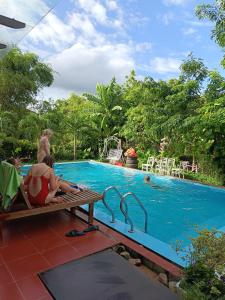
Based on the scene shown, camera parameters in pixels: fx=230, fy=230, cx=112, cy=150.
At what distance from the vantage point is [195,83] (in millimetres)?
10109

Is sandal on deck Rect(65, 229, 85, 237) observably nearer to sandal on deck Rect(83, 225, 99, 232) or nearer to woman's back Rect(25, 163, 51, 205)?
sandal on deck Rect(83, 225, 99, 232)

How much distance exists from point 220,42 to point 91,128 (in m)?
10.3

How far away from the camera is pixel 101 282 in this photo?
2596 mm

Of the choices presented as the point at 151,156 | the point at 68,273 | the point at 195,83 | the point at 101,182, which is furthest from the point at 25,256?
the point at 151,156

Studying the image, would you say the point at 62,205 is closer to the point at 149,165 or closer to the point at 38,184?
the point at 38,184

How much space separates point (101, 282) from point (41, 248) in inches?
45.8

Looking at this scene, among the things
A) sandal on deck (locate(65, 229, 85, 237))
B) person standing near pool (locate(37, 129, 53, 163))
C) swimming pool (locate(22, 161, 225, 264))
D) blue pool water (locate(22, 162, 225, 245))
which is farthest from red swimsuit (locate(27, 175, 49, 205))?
person standing near pool (locate(37, 129, 53, 163))

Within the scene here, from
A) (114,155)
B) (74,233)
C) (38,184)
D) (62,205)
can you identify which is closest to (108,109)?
(114,155)

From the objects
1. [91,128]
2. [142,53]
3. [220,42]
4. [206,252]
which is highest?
[142,53]

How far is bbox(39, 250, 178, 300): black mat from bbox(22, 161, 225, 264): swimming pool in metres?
0.90

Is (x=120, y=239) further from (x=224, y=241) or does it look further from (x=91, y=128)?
(x=91, y=128)

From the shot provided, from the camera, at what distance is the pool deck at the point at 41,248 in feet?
8.40

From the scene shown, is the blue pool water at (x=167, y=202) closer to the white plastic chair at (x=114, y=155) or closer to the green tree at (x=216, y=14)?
the white plastic chair at (x=114, y=155)

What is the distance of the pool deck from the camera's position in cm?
256
